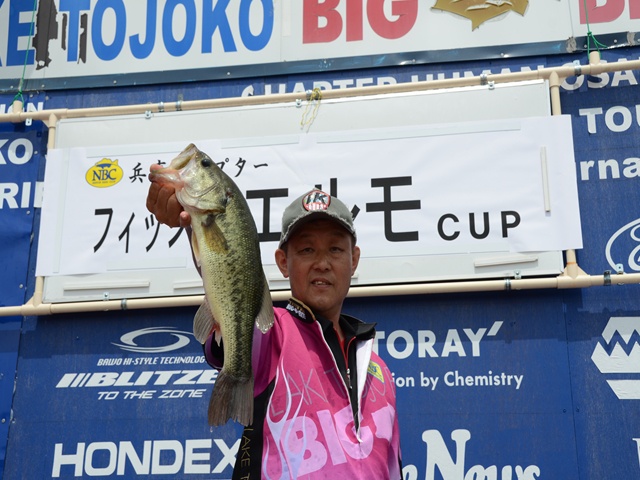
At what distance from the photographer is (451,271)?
3.53m

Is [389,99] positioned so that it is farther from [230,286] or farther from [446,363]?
[230,286]

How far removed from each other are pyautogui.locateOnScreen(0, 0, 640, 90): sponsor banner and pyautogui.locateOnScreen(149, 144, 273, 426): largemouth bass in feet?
7.33

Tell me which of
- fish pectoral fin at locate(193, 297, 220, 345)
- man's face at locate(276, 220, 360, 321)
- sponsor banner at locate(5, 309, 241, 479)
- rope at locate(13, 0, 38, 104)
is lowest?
sponsor banner at locate(5, 309, 241, 479)

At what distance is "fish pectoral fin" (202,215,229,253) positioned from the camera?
1916mm

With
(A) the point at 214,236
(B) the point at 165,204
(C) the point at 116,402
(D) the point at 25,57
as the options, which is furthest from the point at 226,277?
(D) the point at 25,57

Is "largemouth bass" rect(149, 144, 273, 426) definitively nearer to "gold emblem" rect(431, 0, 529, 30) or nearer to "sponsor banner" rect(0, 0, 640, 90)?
"sponsor banner" rect(0, 0, 640, 90)

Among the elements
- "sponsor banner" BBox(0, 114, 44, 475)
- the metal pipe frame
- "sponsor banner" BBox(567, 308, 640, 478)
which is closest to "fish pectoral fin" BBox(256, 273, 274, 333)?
the metal pipe frame

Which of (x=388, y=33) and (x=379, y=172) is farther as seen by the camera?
(x=388, y=33)

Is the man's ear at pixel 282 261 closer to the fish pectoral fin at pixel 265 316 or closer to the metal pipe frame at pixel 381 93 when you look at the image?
the fish pectoral fin at pixel 265 316

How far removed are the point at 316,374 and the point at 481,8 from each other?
8.54 feet

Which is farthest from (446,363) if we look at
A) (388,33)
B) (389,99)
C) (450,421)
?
(388,33)

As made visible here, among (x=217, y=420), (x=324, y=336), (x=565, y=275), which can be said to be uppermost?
(x=565, y=275)

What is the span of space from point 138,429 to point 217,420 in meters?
1.92

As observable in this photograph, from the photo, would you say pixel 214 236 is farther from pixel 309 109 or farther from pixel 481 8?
pixel 481 8
